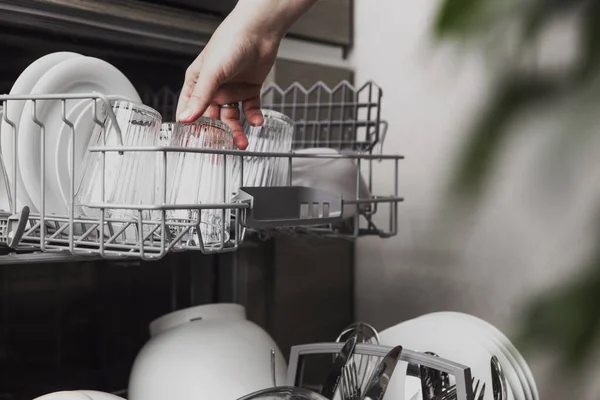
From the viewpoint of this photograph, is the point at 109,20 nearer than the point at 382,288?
Yes

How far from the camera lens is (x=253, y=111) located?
30.6 inches

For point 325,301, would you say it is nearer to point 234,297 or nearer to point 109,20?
point 234,297

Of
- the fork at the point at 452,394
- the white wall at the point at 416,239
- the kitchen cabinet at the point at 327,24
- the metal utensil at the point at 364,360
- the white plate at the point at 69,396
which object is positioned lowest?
the fork at the point at 452,394

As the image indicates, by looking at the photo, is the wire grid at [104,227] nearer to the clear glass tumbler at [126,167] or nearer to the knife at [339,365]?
the clear glass tumbler at [126,167]

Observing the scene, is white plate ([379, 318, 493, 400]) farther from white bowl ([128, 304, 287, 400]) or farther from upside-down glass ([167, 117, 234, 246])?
upside-down glass ([167, 117, 234, 246])

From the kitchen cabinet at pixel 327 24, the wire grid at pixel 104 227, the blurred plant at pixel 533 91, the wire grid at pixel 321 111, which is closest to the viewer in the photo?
the blurred plant at pixel 533 91

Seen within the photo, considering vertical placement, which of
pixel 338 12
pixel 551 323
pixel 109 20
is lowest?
pixel 551 323

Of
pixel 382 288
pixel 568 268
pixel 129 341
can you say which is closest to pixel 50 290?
pixel 129 341

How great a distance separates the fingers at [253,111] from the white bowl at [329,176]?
9 cm

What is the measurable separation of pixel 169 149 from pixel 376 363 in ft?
1.04

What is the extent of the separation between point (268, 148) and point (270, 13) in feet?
0.54

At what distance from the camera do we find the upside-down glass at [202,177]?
0.61 meters

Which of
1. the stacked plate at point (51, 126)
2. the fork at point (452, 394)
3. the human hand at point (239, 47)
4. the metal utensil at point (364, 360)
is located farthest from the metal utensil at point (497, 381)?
the stacked plate at point (51, 126)

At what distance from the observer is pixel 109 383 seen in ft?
3.05
